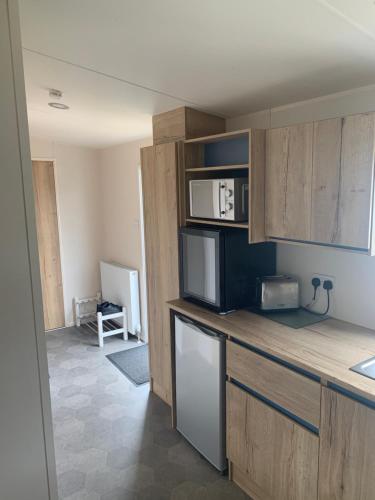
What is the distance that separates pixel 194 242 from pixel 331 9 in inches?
57.7

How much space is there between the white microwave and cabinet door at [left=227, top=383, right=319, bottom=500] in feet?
3.29

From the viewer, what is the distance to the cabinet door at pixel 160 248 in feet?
8.16

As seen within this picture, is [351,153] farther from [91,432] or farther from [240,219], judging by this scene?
[91,432]

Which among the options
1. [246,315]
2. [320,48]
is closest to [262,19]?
[320,48]

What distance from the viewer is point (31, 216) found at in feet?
3.40

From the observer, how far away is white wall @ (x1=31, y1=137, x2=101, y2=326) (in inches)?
170

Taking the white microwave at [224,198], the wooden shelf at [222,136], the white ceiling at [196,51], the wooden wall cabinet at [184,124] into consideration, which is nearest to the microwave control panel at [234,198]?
the white microwave at [224,198]

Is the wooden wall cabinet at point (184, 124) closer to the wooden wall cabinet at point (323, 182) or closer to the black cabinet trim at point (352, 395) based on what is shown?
the wooden wall cabinet at point (323, 182)

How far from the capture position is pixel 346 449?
55.0 inches

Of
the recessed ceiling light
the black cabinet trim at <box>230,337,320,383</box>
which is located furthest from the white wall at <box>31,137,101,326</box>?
the black cabinet trim at <box>230,337,320,383</box>

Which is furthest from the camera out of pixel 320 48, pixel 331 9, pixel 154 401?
pixel 154 401

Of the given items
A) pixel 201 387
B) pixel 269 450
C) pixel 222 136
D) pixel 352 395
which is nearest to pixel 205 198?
pixel 222 136

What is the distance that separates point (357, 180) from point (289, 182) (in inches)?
14.5

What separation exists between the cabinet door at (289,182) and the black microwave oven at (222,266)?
267 mm
